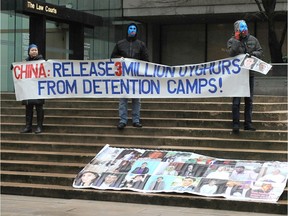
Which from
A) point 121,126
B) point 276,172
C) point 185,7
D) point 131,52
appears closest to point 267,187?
point 276,172

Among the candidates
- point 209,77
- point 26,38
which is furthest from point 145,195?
point 26,38

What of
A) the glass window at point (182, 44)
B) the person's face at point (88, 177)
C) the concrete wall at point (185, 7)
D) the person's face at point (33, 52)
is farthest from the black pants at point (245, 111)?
the glass window at point (182, 44)

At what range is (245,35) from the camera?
9586 millimetres

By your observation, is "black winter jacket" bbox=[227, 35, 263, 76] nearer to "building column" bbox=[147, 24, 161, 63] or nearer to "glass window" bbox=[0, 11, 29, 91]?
"glass window" bbox=[0, 11, 29, 91]

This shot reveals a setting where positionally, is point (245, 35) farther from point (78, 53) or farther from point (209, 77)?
A: point (78, 53)

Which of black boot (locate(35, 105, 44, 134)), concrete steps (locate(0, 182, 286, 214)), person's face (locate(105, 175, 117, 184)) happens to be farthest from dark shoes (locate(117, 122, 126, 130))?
concrete steps (locate(0, 182, 286, 214))

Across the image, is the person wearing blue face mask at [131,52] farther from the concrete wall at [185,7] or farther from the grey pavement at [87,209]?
the concrete wall at [185,7]

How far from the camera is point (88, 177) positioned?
28.3 ft

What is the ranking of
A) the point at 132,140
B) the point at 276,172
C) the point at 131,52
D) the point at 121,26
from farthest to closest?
the point at 121,26
the point at 131,52
the point at 132,140
the point at 276,172

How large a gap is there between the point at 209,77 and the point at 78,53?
11927mm

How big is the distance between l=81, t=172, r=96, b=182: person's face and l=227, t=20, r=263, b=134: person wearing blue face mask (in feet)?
9.06

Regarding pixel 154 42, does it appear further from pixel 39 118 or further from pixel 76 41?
pixel 39 118

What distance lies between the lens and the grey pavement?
716 centimetres

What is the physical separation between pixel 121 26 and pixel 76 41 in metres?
2.99
